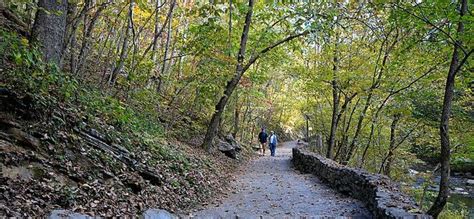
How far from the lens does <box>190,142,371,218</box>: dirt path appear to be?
22.4 ft

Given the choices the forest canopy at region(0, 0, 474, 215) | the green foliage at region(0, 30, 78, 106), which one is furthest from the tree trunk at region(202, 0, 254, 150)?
the green foliage at region(0, 30, 78, 106)

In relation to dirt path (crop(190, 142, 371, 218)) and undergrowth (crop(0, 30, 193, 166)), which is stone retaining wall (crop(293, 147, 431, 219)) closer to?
dirt path (crop(190, 142, 371, 218))

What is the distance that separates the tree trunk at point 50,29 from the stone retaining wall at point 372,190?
5798 millimetres

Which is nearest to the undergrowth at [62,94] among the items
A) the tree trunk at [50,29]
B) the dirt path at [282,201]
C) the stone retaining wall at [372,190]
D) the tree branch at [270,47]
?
the tree trunk at [50,29]

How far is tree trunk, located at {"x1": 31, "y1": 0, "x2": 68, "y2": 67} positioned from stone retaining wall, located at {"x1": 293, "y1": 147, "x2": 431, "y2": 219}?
5.80 meters

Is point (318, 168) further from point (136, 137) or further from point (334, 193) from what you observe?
point (136, 137)

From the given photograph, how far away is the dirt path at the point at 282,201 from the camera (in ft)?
22.4

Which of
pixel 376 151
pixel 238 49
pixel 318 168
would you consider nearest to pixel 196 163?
pixel 318 168

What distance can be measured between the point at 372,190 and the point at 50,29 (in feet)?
21.2

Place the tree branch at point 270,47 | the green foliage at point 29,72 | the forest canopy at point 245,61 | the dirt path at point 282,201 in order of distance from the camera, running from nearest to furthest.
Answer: the green foliage at point 29,72 < the forest canopy at point 245,61 < the dirt path at point 282,201 < the tree branch at point 270,47

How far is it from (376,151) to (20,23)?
1557 centimetres

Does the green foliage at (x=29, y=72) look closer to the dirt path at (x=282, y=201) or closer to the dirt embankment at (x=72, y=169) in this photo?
the dirt embankment at (x=72, y=169)

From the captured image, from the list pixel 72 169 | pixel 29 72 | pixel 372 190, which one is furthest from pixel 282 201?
pixel 29 72

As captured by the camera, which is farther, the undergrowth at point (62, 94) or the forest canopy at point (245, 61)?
the forest canopy at point (245, 61)
